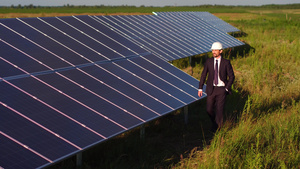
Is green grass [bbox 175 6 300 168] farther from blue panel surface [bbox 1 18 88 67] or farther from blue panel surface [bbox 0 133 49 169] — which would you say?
blue panel surface [bbox 1 18 88 67]

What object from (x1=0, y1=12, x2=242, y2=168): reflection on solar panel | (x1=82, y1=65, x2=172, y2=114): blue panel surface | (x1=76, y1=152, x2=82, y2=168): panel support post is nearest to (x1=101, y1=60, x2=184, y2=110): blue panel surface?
(x1=0, y1=12, x2=242, y2=168): reflection on solar panel

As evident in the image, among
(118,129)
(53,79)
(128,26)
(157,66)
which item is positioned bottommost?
(118,129)

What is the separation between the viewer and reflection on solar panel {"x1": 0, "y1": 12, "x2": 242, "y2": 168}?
637 cm

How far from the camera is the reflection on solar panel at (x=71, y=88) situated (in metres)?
6.37

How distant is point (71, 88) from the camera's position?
8336 mm

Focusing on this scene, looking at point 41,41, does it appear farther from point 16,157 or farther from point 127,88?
point 16,157

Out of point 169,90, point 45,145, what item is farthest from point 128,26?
point 45,145

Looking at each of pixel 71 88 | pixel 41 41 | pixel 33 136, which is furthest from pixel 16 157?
pixel 41 41

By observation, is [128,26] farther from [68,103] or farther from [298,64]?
[68,103]

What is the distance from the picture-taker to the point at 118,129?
7.57m

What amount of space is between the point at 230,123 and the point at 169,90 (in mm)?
1911

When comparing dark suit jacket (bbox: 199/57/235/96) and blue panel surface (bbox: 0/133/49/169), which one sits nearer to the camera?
blue panel surface (bbox: 0/133/49/169)

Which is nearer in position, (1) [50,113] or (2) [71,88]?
(1) [50,113]

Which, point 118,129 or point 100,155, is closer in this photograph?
point 118,129
